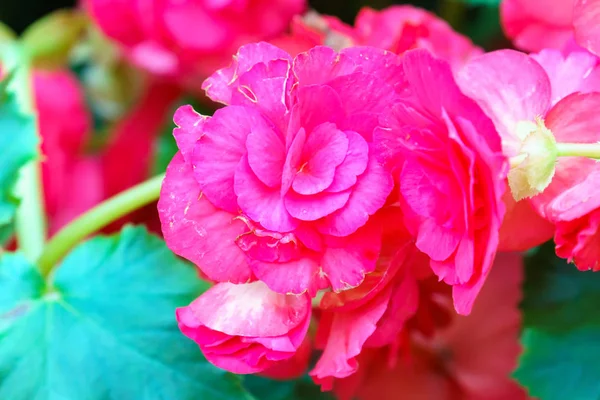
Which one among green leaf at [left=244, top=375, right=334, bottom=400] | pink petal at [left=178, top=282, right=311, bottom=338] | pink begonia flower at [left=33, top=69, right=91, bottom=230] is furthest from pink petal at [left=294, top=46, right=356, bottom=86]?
pink begonia flower at [left=33, top=69, right=91, bottom=230]

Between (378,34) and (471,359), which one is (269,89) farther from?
(471,359)

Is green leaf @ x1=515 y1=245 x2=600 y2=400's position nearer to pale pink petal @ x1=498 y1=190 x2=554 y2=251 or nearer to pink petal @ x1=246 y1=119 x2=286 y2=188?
pale pink petal @ x1=498 y1=190 x2=554 y2=251

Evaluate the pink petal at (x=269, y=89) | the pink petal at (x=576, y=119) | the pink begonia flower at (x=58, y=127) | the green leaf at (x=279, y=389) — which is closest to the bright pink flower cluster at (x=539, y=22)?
the pink petal at (x=576, y=119)

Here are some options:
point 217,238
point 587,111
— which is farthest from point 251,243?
point 587,111

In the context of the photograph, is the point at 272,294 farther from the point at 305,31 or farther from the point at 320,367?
the point at 305,31

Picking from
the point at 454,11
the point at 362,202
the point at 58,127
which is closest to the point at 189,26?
the point at 58,127
